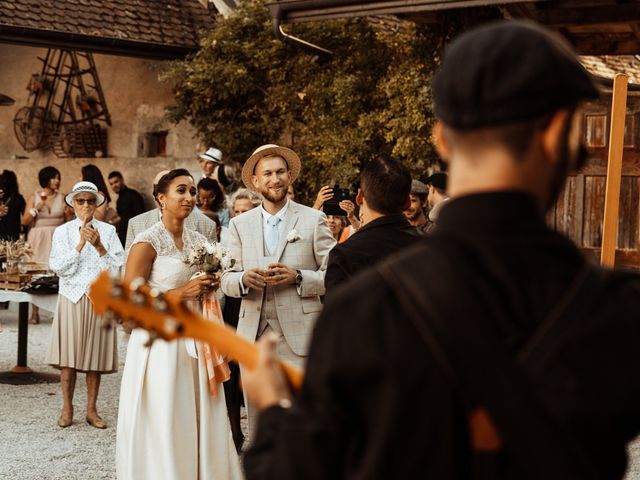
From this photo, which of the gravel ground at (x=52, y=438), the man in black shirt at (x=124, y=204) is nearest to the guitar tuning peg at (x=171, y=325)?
the gravel ground at (x=52, y=438)

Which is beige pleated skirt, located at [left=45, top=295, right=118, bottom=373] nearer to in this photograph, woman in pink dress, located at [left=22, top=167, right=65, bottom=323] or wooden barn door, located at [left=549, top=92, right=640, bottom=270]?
wooden barn door, located at [left=549, top=92, right=640, bottom=270]

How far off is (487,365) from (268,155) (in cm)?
512

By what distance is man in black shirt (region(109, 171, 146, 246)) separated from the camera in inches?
605

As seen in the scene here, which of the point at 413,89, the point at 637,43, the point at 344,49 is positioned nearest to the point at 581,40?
the point at 637,43

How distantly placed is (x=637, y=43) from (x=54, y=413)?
24.6 feet

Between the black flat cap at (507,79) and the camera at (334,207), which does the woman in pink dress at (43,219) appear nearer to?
the camera at (334,207)

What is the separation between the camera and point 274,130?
15328 millimetres

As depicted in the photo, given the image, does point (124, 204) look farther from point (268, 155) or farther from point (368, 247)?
point (368, 247)

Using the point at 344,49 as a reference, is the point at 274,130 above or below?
below

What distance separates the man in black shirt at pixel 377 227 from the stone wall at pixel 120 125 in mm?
11728

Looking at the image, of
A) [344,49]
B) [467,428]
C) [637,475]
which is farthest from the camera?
[344,49]

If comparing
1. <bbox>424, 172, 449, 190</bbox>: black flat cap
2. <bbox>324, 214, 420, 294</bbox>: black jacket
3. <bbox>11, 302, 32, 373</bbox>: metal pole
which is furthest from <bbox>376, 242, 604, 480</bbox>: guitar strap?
<bbox>11, 302, 32, 373</bbox>: metal pole

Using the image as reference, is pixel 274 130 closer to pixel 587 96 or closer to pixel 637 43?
pixel 637 43

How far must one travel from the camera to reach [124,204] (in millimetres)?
15562
